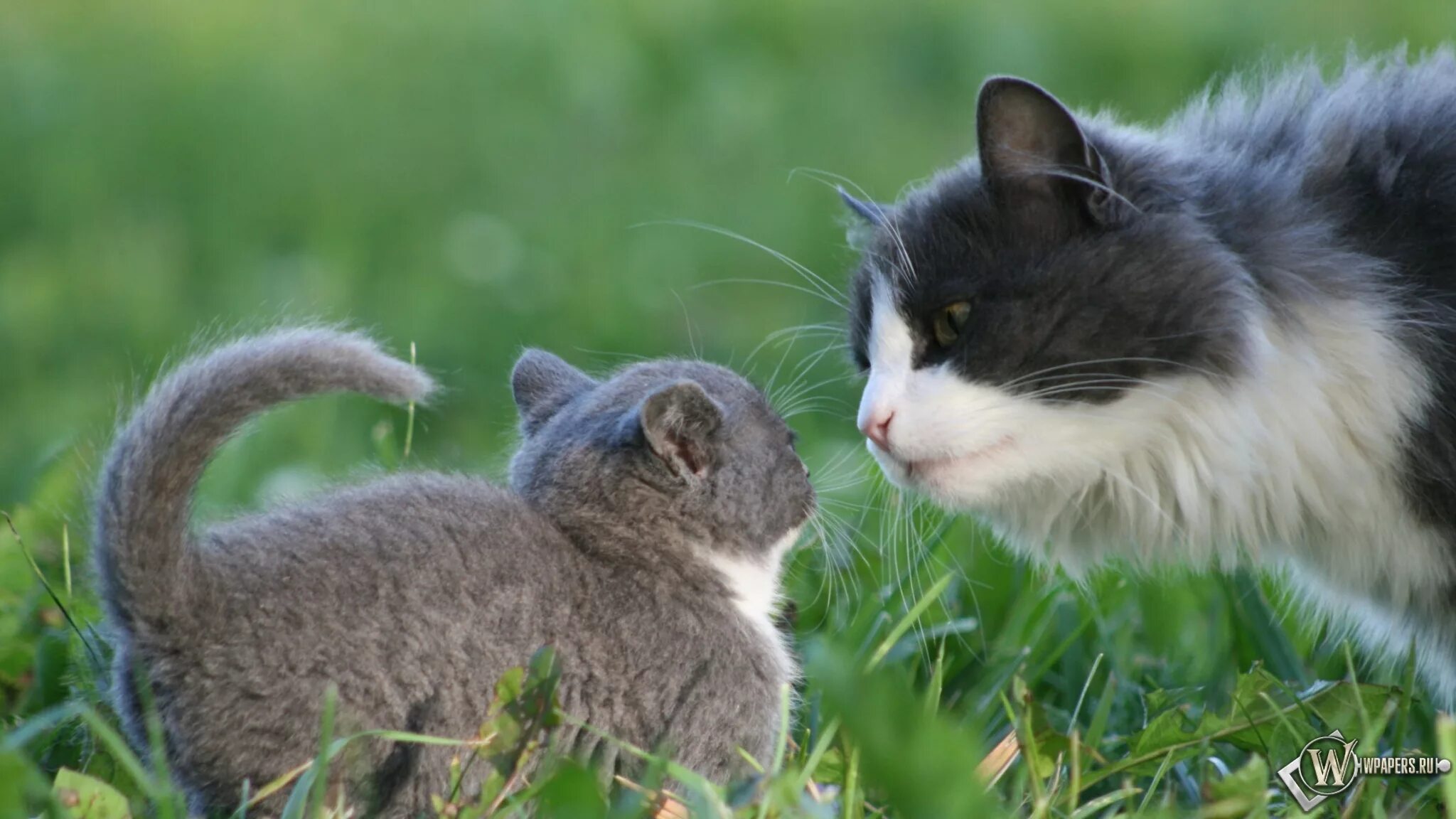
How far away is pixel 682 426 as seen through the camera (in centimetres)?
272

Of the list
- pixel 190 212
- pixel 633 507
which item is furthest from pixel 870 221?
pixel 190 212

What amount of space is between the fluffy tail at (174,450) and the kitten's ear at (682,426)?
19.7 inches

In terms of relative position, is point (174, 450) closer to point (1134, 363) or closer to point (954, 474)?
point (954, 474)

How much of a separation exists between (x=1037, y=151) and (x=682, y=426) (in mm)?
814

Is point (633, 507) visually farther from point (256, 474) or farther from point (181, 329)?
point (181, 329)

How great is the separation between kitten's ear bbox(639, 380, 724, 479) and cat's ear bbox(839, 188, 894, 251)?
0.60 m

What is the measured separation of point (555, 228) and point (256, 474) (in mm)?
2381

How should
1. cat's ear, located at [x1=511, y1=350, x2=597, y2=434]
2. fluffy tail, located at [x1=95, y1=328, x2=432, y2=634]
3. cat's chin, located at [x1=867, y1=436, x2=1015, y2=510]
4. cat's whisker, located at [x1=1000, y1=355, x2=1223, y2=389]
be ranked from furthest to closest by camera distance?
cat's ear, located at [x1=511, y1=350, x2=597, y2=434]
cat's chin, located at [x1=867, y1=436, x2=1015, y2=510]
cat's whisker, located at [x1=1000, y1=355, x2=1223, y2=389]
fluffy tail, located at [x1=95, y1=328, x2=432, y2=634]

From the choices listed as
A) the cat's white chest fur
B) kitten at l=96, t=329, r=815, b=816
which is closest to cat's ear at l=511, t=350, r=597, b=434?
kitten at l=96, t=329, r=815, b=816

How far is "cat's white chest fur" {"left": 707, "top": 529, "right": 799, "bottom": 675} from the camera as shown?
9.21 ft

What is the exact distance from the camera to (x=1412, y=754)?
272 centimetres

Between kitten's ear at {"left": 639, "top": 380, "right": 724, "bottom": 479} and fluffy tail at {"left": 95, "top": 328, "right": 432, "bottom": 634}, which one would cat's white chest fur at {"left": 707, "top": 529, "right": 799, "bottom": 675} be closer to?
kitten's ear at {"left": 639, "top": 380, "right": 724, "bottom": 479}

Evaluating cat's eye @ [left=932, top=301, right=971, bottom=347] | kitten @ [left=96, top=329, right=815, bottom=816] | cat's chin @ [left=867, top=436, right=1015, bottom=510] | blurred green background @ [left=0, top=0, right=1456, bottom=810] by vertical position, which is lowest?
→ blurred green background @ [left=0, top=0, right=1456, bottom=810]

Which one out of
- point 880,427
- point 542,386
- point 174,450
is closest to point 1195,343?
point 880,427
